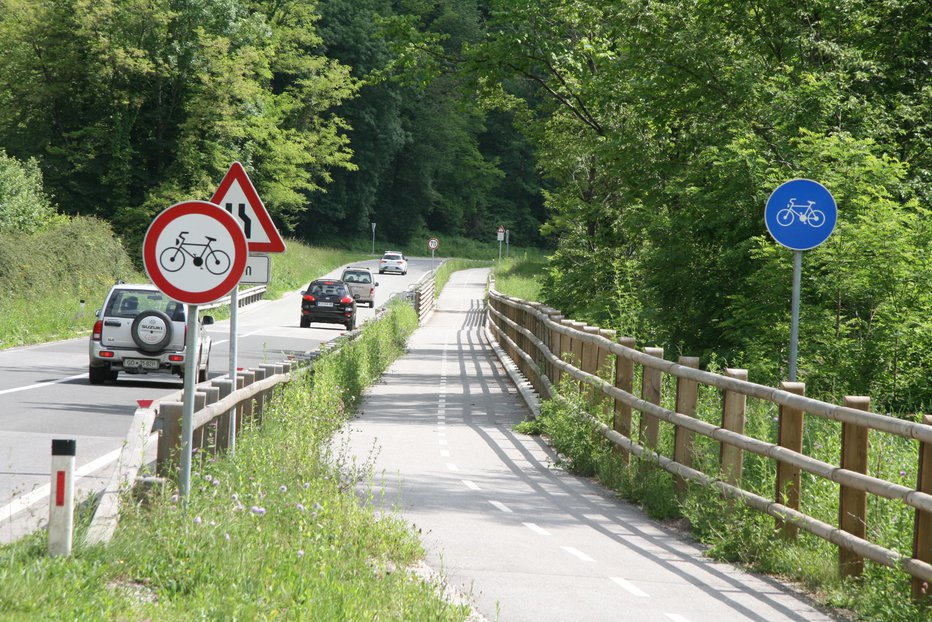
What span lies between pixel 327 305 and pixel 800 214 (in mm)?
32054

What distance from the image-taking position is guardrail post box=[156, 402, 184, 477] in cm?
793

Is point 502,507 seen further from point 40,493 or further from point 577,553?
point 40,493

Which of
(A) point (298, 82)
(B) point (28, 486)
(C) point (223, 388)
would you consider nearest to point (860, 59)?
(C) point (223, 388)

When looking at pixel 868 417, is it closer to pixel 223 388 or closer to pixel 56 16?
pixel 223 388

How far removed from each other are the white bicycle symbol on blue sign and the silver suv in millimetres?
10481

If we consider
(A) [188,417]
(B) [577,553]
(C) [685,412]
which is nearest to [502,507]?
(C) [685,412]

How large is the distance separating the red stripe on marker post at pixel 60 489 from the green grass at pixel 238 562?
292 mm

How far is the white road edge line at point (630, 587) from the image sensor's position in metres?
6.79

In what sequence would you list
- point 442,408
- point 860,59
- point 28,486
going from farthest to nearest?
point 442,408 < point 860,59 < point 28,486

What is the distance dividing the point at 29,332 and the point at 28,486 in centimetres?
2209

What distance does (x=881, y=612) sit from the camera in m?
6.35

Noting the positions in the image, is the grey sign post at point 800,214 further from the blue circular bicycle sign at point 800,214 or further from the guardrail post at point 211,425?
the guardrail post at point 211,425

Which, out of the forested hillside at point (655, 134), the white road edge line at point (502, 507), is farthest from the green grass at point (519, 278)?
the white road edge line at point (502, 507)

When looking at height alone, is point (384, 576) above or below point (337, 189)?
below
